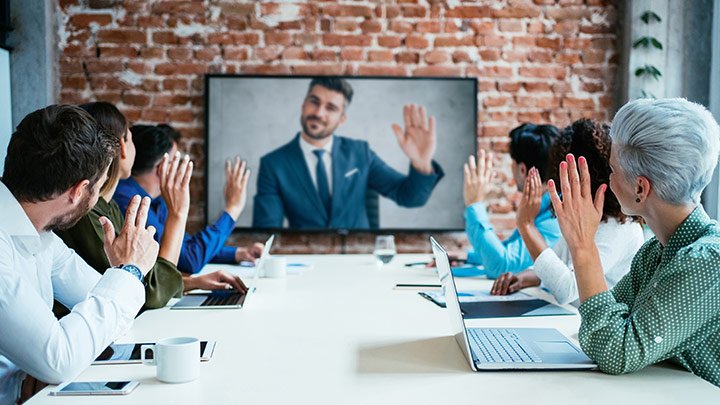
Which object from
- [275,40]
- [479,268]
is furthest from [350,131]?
[479,268]

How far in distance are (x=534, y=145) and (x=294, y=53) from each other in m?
1.78

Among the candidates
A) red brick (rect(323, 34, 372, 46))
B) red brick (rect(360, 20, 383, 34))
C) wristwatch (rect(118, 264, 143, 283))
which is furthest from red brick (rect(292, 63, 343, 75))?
wristwatch (rect(118, 264, 143, 283))

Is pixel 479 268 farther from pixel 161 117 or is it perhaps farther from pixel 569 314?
pixel 161 117

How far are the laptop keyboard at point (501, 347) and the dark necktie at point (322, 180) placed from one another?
2.50 meters

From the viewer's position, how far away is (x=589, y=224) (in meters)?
1.33

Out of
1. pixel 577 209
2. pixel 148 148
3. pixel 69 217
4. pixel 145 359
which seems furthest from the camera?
pixel 148 148

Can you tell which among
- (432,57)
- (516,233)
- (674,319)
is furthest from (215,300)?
(432,57)

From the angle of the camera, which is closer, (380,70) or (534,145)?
(534,145)

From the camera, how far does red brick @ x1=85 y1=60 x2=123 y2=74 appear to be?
3.93 meters

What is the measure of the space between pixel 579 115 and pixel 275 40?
202 cm

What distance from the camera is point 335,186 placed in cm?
398

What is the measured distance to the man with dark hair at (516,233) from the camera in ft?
8.34

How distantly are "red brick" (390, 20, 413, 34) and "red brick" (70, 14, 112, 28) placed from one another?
5.77ft

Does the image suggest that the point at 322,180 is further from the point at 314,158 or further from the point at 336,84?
the point at 336,84
